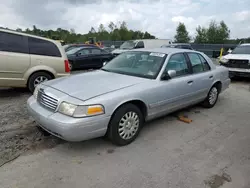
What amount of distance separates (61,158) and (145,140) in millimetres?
1424

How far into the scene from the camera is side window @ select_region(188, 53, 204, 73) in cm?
485

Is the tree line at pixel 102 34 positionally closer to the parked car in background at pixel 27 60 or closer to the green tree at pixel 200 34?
the green tree at pixel 200 34

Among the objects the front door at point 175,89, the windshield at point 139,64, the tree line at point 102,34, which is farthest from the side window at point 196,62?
the tree line at point 102,34

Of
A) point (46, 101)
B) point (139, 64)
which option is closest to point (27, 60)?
point (46, 101)

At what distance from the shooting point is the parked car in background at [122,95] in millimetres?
3025

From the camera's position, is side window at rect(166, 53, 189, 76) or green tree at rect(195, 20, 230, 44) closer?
side window at rect(166, 53, 189, 76)

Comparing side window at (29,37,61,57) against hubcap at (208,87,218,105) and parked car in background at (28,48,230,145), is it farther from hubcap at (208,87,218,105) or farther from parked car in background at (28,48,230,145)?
hubcap at (208,87,218,105)

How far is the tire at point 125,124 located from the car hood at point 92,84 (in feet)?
1.22

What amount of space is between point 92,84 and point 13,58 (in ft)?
10.6

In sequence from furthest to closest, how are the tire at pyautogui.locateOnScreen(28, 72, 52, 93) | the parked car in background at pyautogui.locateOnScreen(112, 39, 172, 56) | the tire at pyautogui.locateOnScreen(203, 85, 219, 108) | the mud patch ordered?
1. the parked car in background at pyautogui.locateOnScreen(112, 39, 172, 56)
2. the tire at pyautogui.locateOnScreen(28, 72, 52, 93)
3. the tire at pyautogui.locateOnScreen(203, 85, 219, 108)
4. the mud patch

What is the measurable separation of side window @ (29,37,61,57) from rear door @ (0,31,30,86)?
157 mm

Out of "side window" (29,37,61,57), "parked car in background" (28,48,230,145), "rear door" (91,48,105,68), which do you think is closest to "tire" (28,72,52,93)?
"side window" (29,37,61,57)

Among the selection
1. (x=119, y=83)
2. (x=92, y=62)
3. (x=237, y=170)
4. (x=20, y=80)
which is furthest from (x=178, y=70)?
(x=92, y=62)

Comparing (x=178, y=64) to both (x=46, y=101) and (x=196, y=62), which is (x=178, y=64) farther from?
(x=46, y=101)
